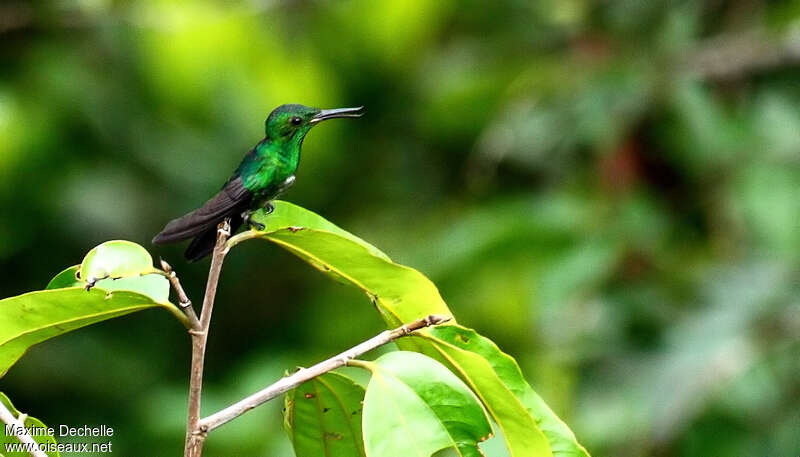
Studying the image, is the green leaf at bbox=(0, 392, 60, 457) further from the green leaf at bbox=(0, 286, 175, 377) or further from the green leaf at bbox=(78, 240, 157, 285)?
the green leaf at bbox=(78, 240, 157, 285)

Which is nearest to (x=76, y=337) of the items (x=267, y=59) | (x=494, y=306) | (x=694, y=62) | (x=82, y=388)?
(x=82, y=388)

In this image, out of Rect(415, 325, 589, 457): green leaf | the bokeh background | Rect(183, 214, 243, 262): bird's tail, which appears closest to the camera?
Rect(415, 325, 589, 457): green leaf

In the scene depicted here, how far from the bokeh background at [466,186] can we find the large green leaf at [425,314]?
1.75 metres

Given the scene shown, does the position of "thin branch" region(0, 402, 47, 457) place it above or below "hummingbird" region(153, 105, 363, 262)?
below

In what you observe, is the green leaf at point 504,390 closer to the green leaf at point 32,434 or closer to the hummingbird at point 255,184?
the hummingbird at point 255,184

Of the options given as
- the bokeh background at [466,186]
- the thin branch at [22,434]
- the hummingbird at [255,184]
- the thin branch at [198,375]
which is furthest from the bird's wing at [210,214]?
the bokeh background at [466,186]

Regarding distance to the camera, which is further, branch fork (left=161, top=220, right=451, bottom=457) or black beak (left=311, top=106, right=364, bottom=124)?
black beak (left=311, top=106, right=364, bottom=124)

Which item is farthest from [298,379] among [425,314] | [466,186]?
[466,186]

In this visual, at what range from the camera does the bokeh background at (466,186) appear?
3.24 metres

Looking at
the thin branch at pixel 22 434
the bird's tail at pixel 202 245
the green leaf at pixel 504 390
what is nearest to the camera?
the thin branch at pixel 22 434

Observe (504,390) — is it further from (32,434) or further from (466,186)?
(466,186)

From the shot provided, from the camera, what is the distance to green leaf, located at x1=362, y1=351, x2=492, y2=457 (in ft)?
3.84

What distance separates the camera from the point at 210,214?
4.19 ft

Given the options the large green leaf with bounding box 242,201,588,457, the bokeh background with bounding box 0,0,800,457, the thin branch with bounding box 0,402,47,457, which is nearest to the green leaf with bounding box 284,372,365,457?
the large green leaf with bounding box 242,201,588,457
